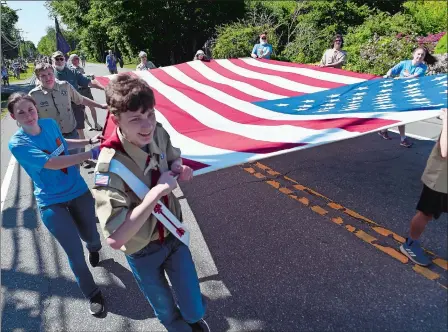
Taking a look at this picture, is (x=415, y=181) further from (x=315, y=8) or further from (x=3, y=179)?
(x=315, y=8)

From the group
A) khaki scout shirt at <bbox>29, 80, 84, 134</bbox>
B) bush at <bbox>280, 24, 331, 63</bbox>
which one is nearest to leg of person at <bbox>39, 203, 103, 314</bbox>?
khaki scout shirt at <bbox>29, 80, 84, 134</bbox>

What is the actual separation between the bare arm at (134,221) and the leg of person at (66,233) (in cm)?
117

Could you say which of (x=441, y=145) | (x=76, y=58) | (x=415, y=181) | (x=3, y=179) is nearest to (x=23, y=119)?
(x=441, y=145)

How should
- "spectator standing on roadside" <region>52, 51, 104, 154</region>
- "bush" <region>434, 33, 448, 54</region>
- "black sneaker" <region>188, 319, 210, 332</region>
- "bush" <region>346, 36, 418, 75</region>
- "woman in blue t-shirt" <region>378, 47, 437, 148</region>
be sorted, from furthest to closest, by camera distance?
"bush" <region>346, 36, 418, 75</region> < "bush" <region>434, 33, 448, 54</region> < "spectator standing on roadside" <region>52, 51, 104, 154</region> < "woman in blue t-shirt" <region>378, 47, 437, 148</region> < "black sneaker" <region>188, 319, 210, 332</region>

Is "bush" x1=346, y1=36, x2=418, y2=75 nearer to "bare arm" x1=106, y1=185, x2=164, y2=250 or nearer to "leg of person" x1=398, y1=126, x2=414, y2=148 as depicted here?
"leg of person" x1=398, y1=126, x2=414, y2=148

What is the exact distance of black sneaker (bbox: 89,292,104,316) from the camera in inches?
99.7

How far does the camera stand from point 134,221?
1.41 metres

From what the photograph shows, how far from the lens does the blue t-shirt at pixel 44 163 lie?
2.23m

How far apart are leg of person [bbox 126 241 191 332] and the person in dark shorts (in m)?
1.95

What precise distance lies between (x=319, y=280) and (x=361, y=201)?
1500 mm

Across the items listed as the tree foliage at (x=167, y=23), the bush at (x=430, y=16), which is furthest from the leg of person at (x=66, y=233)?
the tree foliage at (x=167, y=23)

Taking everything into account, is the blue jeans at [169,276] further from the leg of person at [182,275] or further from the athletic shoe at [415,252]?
the athletic shoe at [415,252]

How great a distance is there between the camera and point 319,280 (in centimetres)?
266

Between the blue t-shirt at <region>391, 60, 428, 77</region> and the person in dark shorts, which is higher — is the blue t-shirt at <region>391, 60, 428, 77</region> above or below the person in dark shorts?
above
